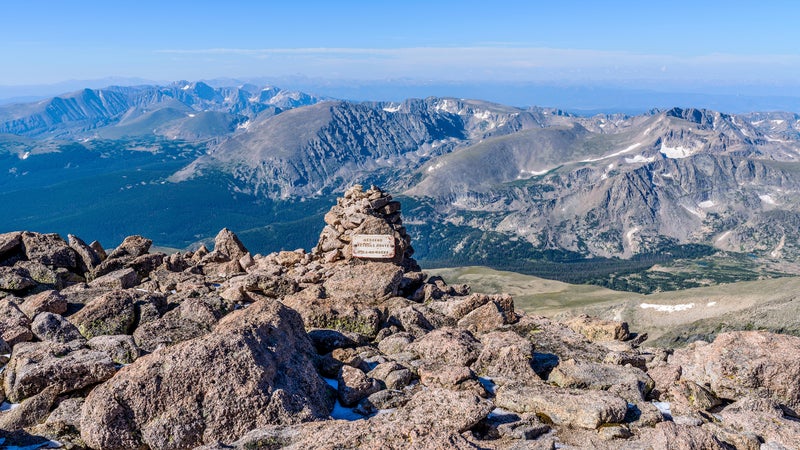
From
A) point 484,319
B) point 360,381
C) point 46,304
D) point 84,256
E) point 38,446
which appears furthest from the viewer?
point 84,256

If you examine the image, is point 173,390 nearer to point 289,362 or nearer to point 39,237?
point 289,362

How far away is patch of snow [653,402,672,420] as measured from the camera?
1445cm

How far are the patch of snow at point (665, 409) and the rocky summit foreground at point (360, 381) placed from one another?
4.2 inches

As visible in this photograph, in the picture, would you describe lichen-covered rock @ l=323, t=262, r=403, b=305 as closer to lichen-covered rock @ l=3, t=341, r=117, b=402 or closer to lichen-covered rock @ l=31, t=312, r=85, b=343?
lichen-covered rock @ l=31, t=312, r=85, b=343

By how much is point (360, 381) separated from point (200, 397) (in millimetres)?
4511

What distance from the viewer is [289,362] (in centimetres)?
1514

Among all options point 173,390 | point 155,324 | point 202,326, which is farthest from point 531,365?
point 155,324

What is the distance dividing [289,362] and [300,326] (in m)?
3.38

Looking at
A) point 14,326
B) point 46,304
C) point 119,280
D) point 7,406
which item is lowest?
point 119,280

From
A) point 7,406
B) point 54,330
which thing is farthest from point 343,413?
point 54,330

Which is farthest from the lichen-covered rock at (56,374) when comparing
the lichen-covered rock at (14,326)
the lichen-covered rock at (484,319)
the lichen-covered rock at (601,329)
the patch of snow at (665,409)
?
the lichen-covered rock at (601,329)

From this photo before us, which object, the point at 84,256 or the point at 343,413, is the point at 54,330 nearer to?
the point at 343,413

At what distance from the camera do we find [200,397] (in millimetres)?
13133

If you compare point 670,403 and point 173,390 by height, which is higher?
point 173,390
